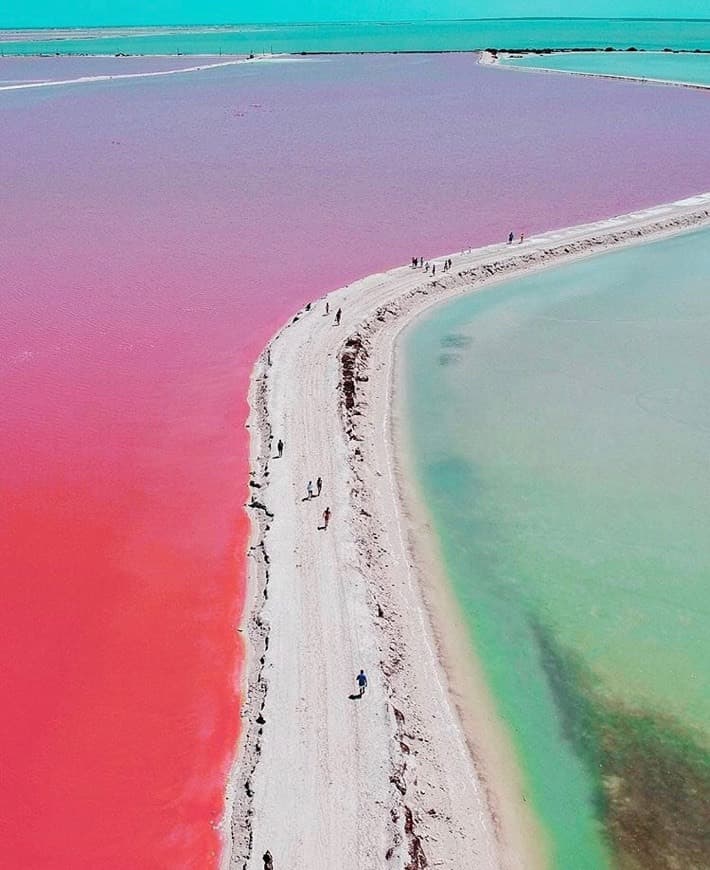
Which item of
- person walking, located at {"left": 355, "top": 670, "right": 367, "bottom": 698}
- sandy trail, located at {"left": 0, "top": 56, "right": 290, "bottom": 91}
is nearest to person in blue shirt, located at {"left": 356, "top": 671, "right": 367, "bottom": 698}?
person walking, located at {"left": 355, "top": 670, "right": 367, "bottom": 698}

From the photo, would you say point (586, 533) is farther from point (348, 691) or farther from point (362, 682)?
point (348, 691)

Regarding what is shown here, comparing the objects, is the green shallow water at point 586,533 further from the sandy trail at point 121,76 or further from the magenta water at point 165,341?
the sandy trail at point 121,76

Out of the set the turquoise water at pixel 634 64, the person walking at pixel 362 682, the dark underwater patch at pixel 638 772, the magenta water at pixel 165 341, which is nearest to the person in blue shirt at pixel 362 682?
the person walking at pixel 362 682

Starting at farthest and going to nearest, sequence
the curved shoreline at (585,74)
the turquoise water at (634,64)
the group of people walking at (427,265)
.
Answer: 1. the turquoise water at (634,64)
2. the curved shoreline at (585,74)
3. the group of people walking at (427,265)

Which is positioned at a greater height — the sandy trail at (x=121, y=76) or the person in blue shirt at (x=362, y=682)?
the sandy trail at (x=121, y=76)

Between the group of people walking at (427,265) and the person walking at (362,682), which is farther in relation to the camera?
the group of people walking at (427,265)

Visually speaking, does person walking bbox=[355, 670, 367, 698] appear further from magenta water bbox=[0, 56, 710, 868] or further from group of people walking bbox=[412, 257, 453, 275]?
group of people walking bbox=[412, 257, 453, 275]

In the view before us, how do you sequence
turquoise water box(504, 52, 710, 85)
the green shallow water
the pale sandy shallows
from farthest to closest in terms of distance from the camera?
turquoise water box(504, 52, 710, 85), the green shallow water, the pale sandy shallows
